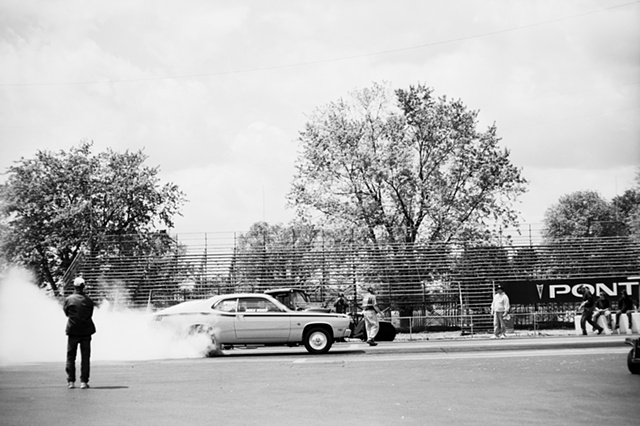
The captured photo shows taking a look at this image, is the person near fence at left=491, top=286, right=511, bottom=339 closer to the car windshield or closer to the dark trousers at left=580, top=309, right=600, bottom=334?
the dark trousers at left=580, top=309, right=600, bottom=334

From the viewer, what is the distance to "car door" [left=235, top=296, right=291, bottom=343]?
20.4m

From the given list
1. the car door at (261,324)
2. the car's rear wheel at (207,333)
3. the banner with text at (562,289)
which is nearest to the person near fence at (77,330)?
the car's rear wheel at (207,333)

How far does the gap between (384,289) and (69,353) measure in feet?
86.8

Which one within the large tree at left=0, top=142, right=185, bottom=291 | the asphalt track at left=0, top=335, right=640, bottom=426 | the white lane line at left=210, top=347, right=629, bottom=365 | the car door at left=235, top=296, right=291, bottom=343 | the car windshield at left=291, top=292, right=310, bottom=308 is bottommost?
the asphalt track at left=0, top=335, right=640, bottom=426

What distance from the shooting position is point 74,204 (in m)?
50.6

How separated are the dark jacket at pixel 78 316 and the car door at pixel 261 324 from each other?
6.90 m

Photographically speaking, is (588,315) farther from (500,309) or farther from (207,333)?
(207,333)

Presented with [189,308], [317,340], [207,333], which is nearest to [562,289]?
[317,340]

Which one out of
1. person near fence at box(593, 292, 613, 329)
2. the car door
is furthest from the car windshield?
person near fence at box(593, 292, 613, 329)

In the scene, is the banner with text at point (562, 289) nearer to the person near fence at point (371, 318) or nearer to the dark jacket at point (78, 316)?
the person near fence at point (371, 318)

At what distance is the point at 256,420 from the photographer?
31.6 feet

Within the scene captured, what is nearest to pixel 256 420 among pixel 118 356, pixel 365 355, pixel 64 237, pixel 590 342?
pixel 365 355

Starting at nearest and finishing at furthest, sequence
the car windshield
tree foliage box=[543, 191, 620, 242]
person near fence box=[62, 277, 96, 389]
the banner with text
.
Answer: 1. person near fence box=[62, 277, 96, 389]
2. the car windshield
3. the banner with text
4. tree foliage box=[543, 191, 620, 242]

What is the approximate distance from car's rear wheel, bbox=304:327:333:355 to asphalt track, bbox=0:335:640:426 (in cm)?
197
